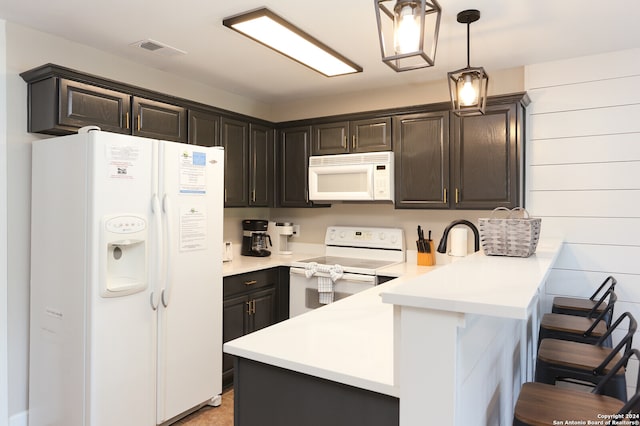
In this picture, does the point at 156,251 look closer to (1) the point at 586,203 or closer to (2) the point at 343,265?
(2) the point at 343,265

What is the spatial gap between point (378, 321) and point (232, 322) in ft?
5.72

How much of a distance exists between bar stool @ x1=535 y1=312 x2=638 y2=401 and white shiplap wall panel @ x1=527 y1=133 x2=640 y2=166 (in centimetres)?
154

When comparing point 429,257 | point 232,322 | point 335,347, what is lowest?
point 232,322

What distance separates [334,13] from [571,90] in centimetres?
A: 189

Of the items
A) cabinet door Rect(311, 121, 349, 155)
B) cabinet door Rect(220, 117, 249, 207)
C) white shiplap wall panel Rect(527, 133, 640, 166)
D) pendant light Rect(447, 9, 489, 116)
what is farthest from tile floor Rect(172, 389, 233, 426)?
white shiplap wall panel Rect(527, 133, 640, 166)

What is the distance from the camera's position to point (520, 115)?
306 cm

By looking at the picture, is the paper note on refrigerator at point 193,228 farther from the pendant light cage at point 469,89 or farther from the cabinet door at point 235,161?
the pendant light cage at point 469,89

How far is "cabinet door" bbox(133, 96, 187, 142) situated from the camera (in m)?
2.85

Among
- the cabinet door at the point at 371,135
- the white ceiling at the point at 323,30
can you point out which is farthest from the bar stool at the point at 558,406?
the cabinet door at the point at 371,135

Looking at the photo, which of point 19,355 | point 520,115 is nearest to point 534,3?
point 520,115

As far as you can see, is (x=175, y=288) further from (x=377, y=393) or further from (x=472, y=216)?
(x=472, y=216)

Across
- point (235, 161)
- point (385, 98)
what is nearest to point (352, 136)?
point (385, 98)

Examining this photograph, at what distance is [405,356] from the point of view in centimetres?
112

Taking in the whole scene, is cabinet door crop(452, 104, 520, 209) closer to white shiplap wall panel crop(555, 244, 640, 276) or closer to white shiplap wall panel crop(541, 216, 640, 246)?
white shiplap wall panel crop(541, 216, 640, 246)
